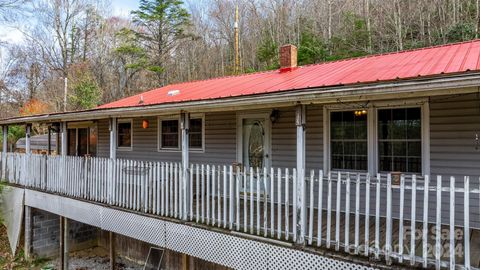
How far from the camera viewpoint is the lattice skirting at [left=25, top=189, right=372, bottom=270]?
4555 millimetres

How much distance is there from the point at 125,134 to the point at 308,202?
7299mm

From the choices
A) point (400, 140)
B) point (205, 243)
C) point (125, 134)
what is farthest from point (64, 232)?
point (400, 140)

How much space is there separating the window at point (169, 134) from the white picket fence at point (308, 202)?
8.34 ft

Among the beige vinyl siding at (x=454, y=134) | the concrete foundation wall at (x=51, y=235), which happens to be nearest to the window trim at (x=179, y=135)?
the concrete foundation wall at (x=51, y=235)

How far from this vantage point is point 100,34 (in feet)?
90.9

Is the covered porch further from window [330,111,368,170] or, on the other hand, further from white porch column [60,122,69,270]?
white porch column [60,122,69,270]

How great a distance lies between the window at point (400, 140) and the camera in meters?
5.90

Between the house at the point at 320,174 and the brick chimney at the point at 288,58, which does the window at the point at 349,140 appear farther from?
the brick chimney at the point at 288,58

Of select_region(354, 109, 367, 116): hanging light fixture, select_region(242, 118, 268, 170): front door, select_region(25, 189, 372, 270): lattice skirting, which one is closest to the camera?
select_region(25, 189, 372, 270): lattice skirting

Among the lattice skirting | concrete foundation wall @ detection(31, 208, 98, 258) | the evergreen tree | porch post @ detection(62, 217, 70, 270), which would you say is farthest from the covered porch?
the evergreen tree

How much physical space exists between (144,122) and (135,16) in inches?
649

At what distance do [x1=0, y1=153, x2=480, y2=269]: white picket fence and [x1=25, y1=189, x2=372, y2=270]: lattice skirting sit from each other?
A: 0.19 m

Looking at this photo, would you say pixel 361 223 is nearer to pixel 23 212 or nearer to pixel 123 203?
pixel 123 203

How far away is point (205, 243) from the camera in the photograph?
5656 mm
